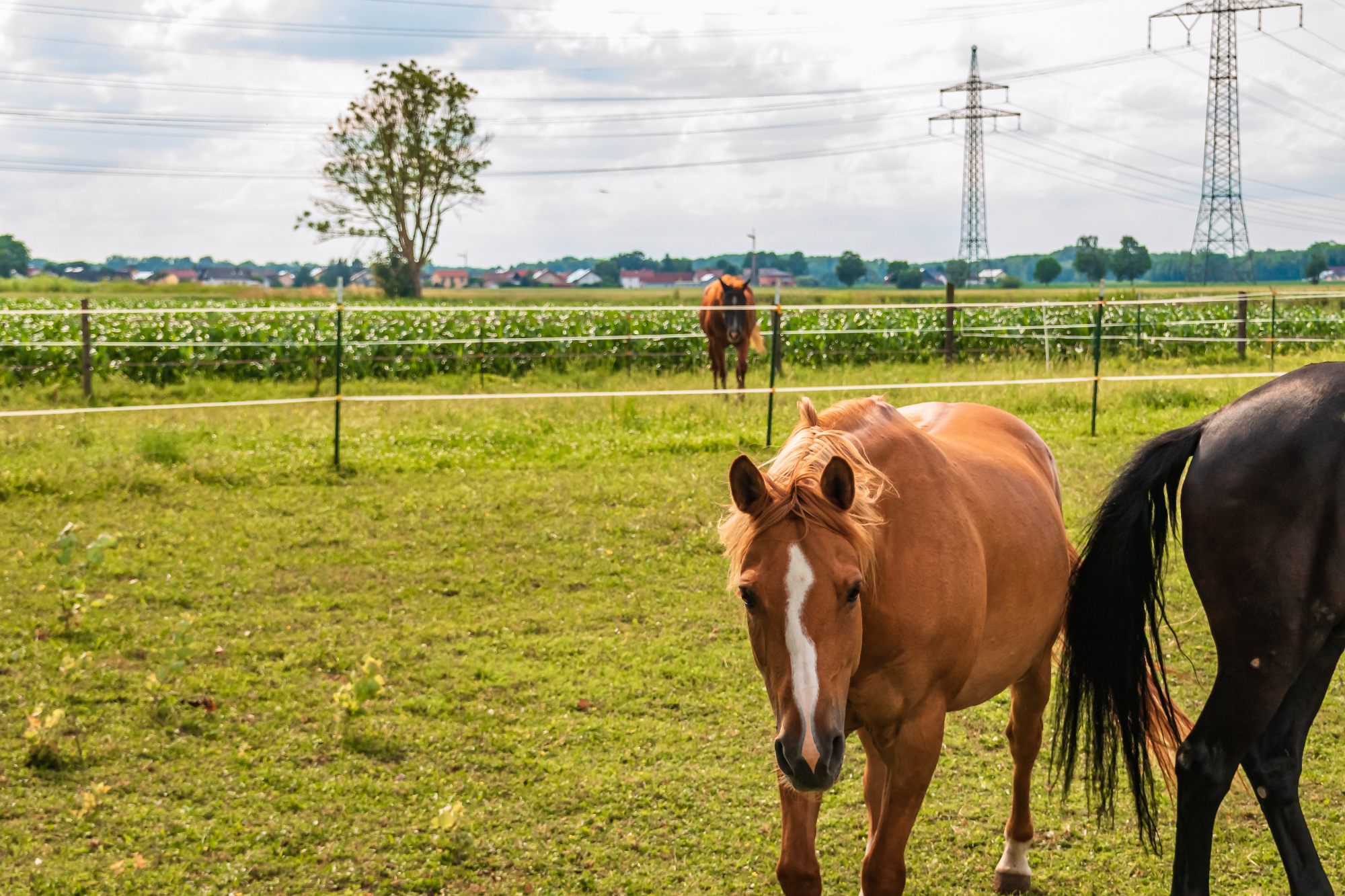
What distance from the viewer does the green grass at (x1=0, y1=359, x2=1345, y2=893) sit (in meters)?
3.42

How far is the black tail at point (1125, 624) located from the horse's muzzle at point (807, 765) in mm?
1440

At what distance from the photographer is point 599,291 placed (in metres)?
61.4

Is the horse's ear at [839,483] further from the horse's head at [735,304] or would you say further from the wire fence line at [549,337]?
the wire fence line at [549,337]

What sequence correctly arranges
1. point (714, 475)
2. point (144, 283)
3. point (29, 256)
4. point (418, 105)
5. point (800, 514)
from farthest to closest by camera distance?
point (29, 256) < point (144, 283) < point (418, 105) < point (714, 475) < point (800, 514)

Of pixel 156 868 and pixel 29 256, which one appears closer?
pixel 156 868

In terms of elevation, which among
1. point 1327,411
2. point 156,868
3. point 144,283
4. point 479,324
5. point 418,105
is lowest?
point 156,868

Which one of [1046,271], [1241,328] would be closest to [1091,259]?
[1046,271]

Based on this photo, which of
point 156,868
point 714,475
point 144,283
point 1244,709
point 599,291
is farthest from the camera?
point 599,291

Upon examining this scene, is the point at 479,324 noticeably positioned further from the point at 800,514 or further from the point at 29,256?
the point at 29,256

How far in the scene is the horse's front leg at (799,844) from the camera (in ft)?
8.34

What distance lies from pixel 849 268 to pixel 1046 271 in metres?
16.4

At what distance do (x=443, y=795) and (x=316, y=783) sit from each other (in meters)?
0.53

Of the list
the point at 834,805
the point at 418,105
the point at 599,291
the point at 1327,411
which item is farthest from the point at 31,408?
the point at 599,291

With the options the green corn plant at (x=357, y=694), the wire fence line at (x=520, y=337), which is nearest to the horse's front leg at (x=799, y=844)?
the green corn plant at (x=357, y=694)
